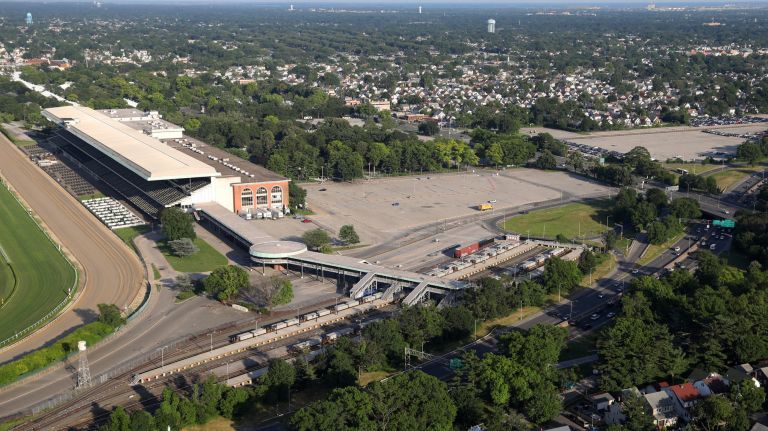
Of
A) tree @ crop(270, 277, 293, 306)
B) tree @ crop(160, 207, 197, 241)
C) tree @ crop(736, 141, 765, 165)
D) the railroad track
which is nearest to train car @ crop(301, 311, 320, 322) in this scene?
the railroad track

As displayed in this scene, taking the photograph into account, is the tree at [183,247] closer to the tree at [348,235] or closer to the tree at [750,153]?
the tree at [348,235]

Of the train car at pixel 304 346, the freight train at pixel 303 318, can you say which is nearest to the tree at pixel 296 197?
the freight train at pixel 303 318

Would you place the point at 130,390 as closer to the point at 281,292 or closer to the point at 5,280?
the point at 281,292

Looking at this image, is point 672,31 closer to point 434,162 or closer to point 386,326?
point 434,162

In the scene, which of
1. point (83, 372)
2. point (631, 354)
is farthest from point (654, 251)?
point (83, 372)

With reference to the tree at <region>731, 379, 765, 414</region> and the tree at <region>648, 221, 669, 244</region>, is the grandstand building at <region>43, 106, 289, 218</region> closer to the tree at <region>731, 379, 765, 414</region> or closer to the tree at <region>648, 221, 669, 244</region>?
the tree at <region>648, 221, 669, 244</region>
